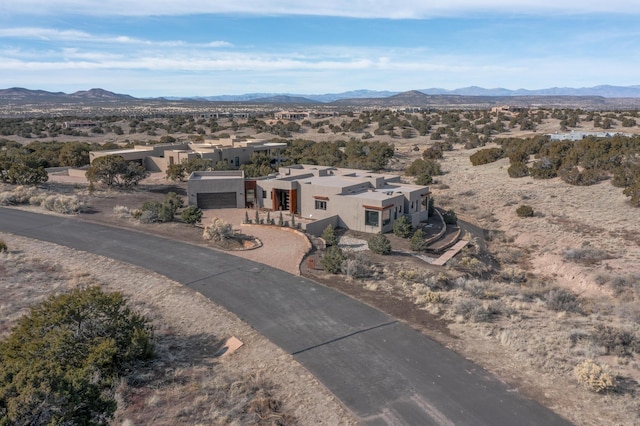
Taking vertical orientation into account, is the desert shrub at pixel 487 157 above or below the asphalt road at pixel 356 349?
above

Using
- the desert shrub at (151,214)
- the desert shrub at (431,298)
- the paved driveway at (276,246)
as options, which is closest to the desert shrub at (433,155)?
the paved driveway at (276,246)

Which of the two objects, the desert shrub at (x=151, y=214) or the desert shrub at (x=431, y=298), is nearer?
the desert shrub at (x=431, y=298)

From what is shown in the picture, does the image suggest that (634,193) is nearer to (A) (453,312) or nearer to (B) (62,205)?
(A) (453,312)

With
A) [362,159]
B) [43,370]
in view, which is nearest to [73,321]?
[43,370]

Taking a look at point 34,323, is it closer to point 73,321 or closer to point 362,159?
point 73,321

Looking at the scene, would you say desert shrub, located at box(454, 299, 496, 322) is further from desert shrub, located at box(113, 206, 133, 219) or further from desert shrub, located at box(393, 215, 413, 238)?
desert shrub, located at box(113, 206, 133, 219)

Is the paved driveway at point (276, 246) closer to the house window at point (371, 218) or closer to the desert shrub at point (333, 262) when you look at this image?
the desert shrub at point (333, 262)
